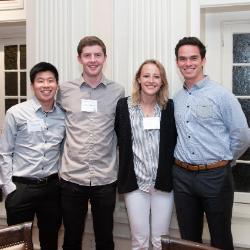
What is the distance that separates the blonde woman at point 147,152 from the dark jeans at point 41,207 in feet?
1.51

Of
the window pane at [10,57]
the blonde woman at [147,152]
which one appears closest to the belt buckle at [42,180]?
the blonde woman at [147,152]

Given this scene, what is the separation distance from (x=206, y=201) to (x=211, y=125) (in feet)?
1.45

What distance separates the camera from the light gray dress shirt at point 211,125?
2162 mm

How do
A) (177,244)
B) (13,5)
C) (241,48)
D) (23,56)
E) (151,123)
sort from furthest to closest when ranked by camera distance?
(23,56) < (13,5) < (241,48) < (151,123) < (177,244)

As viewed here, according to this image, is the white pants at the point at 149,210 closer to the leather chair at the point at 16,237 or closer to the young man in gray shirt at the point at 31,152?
the young man in gray shirt at the point at 31,152

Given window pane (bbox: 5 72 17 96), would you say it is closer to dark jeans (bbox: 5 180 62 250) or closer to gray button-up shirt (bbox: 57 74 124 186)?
gray button-up shirt (bbox: 57 74 124 186)

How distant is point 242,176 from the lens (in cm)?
302

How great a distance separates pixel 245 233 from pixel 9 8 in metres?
2.68

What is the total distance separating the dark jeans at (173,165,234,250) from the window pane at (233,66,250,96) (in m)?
0.96

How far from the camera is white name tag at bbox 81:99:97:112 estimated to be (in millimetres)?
2395

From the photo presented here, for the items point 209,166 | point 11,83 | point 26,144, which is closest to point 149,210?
point 209,166

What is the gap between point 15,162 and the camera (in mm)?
2406

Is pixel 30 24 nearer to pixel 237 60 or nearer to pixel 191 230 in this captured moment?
pixel 237 60

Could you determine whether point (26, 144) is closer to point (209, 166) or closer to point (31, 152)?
point (31, 152)
